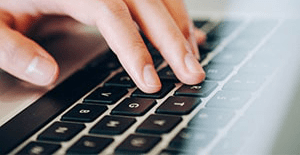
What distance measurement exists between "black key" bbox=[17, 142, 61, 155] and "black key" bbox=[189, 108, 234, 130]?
0.42 ft

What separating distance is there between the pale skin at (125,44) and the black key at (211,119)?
91mm

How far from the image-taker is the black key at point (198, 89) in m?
0.49

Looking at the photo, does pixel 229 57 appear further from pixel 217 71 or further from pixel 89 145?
pixel 89 145

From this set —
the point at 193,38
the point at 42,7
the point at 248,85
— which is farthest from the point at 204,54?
the point at 42,7

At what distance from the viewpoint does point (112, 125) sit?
431 mm

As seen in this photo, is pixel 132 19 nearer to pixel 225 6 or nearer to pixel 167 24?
pixel 167 24

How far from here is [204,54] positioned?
66 centimetres

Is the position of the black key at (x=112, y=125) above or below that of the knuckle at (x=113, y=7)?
below

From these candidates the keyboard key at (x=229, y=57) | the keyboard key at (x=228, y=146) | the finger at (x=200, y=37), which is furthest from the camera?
the finger at (x=200, y=37)

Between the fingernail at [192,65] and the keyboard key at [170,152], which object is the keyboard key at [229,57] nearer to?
the fingernail at [192,65]

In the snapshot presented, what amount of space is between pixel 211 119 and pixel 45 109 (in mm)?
192

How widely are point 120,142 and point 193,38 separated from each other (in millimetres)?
300

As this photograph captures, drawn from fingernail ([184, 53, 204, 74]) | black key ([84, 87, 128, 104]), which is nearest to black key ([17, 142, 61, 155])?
black key ([84, 87, 128, 104])

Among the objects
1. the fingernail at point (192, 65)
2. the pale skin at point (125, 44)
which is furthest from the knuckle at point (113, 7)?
the fingernail at point (192, 65)
